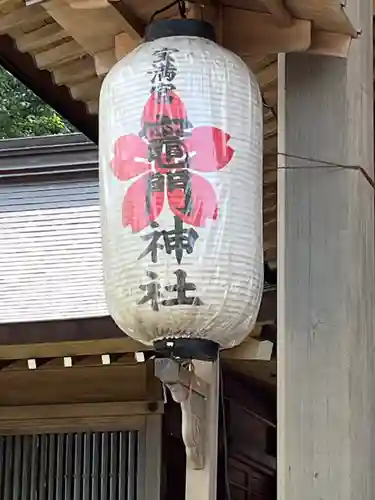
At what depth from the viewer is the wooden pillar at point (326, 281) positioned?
2.55 m

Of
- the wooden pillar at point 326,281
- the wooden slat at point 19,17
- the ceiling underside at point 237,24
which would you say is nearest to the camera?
the wooden pillar at point 326,281

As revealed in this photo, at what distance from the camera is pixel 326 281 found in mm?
2631

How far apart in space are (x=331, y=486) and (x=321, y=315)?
44 centimetres

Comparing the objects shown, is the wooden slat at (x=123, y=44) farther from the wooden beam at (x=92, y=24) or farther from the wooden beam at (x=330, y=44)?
the wooden beam at (x=330, y=44)

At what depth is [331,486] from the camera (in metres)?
2.51

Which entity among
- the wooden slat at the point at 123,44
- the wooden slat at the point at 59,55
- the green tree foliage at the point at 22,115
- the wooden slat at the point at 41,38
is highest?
the green tree foliage at the point at 22,115

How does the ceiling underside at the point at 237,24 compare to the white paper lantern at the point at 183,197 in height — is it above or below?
above

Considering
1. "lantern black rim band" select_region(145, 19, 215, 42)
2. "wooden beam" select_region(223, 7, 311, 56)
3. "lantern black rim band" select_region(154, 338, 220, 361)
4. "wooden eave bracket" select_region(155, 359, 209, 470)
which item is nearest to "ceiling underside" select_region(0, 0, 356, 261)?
"wooden beam" select_region(223, 7, 311, 56)

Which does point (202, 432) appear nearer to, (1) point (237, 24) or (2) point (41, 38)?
(2) point (41, 38)

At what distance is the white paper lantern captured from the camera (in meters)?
2.43

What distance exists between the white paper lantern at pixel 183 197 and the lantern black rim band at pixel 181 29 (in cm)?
3

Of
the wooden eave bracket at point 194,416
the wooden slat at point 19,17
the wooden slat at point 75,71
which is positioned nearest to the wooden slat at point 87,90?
the wooden slat at point 75,71

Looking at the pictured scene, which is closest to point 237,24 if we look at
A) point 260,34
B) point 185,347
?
point 260,34

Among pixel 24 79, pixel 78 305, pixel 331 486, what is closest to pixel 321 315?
pixel 331 486
